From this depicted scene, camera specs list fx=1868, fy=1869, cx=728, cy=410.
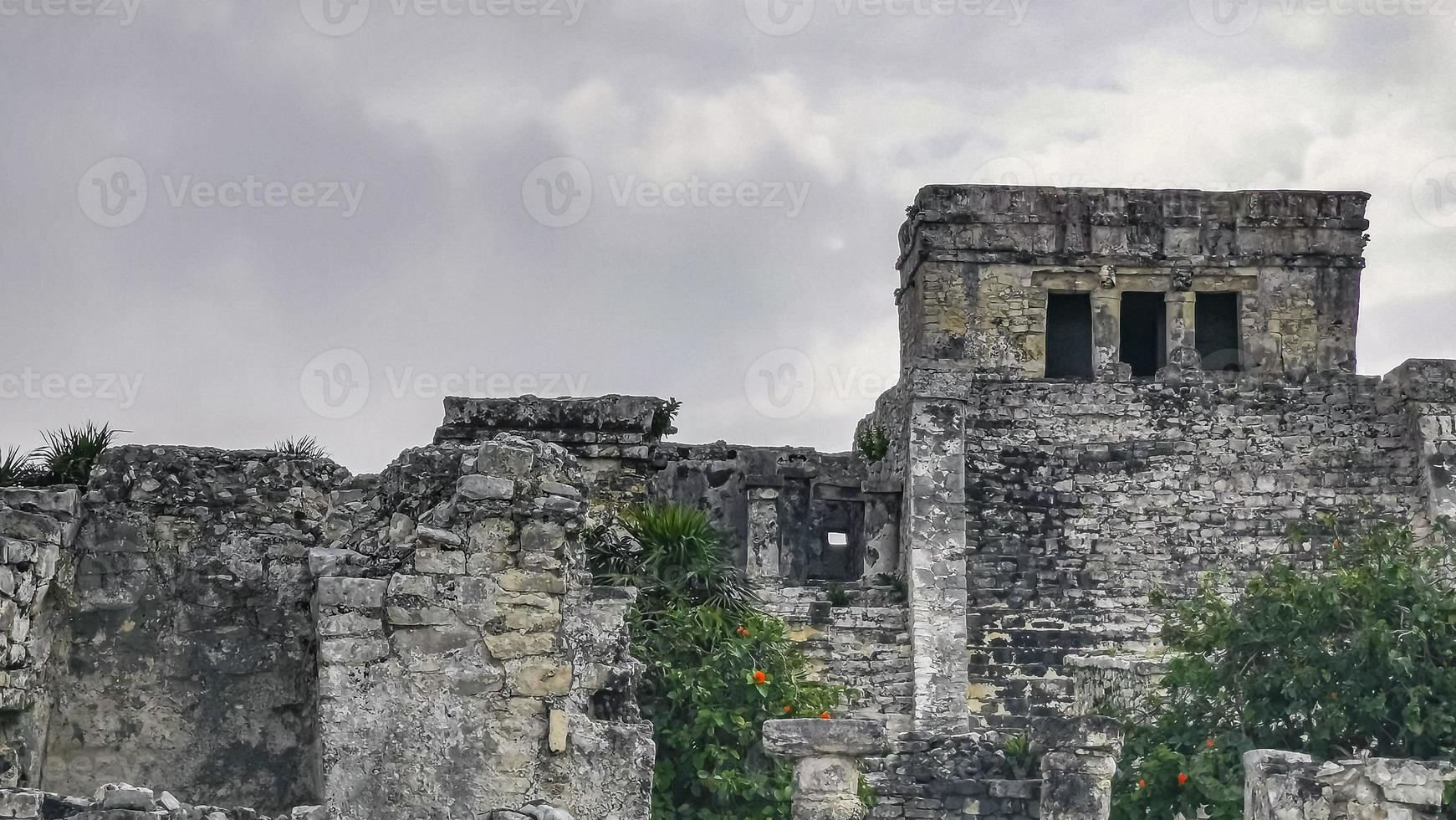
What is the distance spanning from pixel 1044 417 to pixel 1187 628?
598cm

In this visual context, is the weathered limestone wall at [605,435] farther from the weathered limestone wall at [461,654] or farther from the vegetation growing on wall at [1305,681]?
the weathered limestone wall at [461,654]

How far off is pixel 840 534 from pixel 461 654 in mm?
10708

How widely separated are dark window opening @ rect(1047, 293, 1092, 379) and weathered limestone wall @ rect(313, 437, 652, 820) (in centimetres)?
1213

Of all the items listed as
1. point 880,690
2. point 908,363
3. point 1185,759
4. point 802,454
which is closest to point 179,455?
point 1185,759

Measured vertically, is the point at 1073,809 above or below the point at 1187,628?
below

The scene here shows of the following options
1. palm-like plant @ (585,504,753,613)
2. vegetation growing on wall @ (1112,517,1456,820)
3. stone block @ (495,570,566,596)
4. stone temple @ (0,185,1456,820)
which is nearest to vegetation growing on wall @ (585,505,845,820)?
palm-like plant @ (585,504,753,613)

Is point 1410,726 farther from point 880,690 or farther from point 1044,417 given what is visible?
point 1044,417

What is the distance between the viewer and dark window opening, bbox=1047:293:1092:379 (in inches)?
730

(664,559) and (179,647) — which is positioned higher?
(664,559)

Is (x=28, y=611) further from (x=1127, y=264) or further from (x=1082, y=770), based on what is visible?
(x=1127, y=264)

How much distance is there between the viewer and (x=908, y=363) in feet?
60.2

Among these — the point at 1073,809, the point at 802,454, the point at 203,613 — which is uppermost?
the point at 802,454

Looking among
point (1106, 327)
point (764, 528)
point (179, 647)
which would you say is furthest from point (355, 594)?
point (1106, 327)

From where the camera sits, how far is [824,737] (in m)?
9.98
